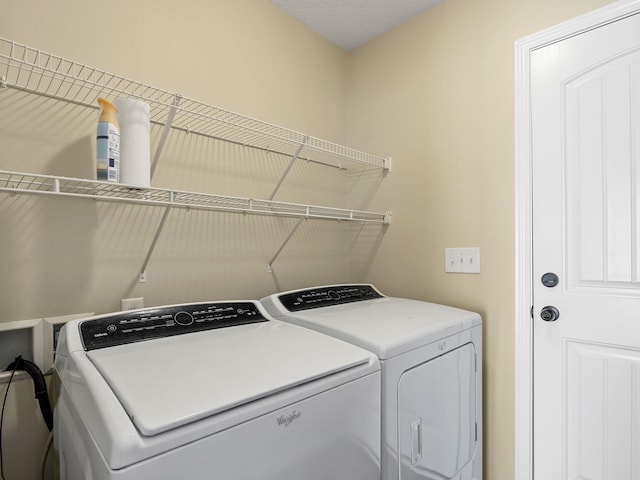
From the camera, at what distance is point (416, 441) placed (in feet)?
4.18

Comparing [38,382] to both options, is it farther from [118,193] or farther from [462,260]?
[462,260]

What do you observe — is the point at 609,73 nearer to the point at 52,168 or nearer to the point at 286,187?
the point at 286,187

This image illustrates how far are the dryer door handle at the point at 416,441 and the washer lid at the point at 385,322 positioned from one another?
0.28 meters

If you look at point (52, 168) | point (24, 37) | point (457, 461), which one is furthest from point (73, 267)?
point (457, 461)

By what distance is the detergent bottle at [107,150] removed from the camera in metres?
1.11

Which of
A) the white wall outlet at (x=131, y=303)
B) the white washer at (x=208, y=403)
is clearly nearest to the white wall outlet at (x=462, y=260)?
the white washer at (x=208, y=403)

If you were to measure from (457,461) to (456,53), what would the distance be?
2028 millimetres

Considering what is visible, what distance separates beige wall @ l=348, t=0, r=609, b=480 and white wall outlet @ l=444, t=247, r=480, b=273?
0.03 m

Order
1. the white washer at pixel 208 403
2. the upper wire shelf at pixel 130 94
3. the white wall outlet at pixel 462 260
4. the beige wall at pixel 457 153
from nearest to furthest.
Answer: the white washer at pixel 208 403, the upper wire shelf at pixel 130 94, the beige wall at pixel 457 153, the white wall outlet at pixel 462 260

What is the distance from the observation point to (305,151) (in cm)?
216

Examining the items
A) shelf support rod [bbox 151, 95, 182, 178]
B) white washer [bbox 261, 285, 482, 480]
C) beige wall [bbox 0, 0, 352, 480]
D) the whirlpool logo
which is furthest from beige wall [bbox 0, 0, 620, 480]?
the whirlpool logo

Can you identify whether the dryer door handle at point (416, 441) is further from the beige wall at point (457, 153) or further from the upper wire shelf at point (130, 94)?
the upper wire shelf at point (130, 94)

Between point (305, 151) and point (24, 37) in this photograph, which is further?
point (305, 151)

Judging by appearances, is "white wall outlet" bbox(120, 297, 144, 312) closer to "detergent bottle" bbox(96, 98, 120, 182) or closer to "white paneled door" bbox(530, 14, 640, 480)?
"detergent bottle" bbox(96, 98, 120, 182)
